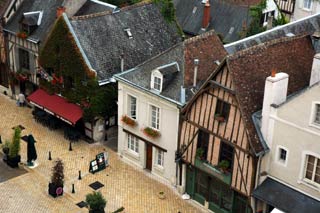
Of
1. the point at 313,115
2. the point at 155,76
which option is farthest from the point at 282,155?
the point at 155,76

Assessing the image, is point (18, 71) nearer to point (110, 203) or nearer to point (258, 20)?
point (110, 203)

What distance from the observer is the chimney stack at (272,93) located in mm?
28156

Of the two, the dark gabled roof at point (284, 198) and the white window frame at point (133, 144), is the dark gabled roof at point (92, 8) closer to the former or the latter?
the white window frame at point (133, 144)

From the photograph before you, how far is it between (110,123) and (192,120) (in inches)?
379

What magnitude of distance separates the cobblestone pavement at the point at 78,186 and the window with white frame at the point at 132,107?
3586 mm

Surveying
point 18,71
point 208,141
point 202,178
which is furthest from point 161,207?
point 18,71

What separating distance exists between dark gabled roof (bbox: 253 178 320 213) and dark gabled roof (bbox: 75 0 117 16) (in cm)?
1930

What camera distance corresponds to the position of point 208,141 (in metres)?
31.4

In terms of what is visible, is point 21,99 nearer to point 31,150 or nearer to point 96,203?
point 31,150

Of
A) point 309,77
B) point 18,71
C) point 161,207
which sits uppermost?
point 309,77

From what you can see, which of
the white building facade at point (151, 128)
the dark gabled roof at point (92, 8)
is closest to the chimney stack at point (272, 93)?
the white building facade at point (151, 128)

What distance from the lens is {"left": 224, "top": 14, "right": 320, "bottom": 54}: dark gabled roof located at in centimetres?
3641

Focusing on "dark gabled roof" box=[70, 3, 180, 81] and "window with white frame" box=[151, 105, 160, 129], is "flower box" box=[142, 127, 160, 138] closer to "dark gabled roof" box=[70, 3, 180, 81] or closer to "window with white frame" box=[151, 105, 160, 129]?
"window with white frame" box=[151, 105, 160, 129]

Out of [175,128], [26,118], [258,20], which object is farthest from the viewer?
[258,20]
